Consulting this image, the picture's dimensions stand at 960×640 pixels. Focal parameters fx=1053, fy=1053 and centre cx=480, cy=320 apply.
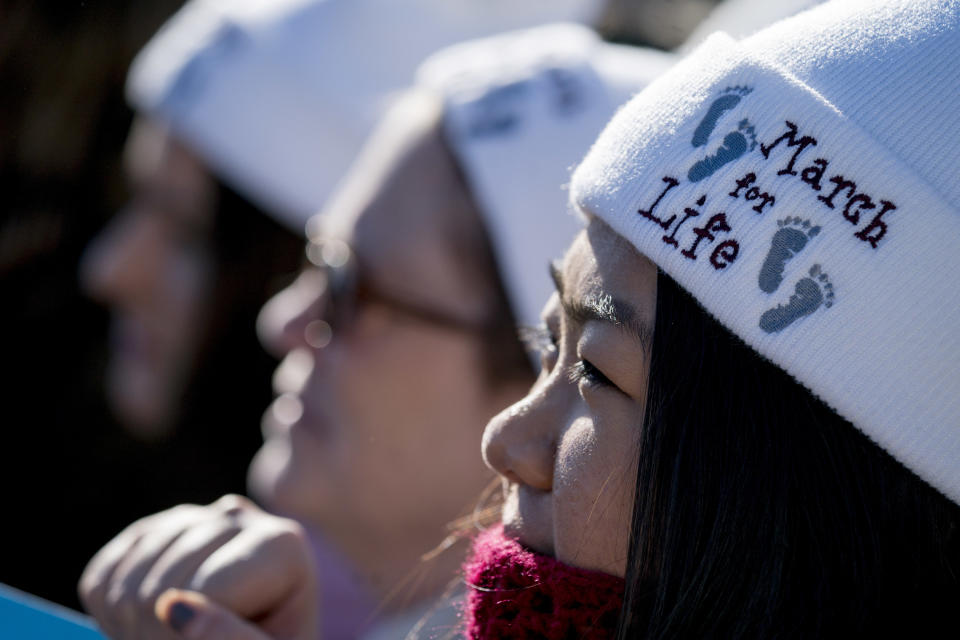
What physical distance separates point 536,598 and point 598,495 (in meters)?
0.13

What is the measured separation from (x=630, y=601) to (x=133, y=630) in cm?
71

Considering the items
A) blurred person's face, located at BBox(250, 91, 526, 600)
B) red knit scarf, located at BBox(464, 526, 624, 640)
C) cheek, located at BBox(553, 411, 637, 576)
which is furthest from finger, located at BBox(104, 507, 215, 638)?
blurred person's face, located at BBox(250, 91, 526, 600)

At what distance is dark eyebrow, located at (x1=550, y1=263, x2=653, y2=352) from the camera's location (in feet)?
3.61

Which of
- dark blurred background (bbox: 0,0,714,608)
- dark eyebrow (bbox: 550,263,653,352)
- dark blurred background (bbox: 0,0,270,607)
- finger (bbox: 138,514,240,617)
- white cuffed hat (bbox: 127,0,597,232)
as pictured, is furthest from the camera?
dark blurred background (bbox: 0,0,270,607)

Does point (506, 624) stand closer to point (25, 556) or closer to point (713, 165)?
point (713, 165)

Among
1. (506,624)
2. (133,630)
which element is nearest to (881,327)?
(506,624)

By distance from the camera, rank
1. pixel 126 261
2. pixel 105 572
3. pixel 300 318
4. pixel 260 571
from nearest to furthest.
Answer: pixel 260 571 → pixel 105 572 → pixel 300 318 → pixel 126 261

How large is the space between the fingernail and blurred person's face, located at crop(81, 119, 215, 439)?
2.25 metres

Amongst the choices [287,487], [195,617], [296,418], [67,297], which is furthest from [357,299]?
[67,297]

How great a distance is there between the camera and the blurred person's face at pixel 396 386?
7.31ft

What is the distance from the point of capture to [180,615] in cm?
127

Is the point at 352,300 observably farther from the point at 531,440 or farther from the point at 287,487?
the point at 531,440

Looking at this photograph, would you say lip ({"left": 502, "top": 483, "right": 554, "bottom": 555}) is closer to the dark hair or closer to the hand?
the dark hair

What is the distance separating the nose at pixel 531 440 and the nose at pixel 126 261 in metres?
2.49
